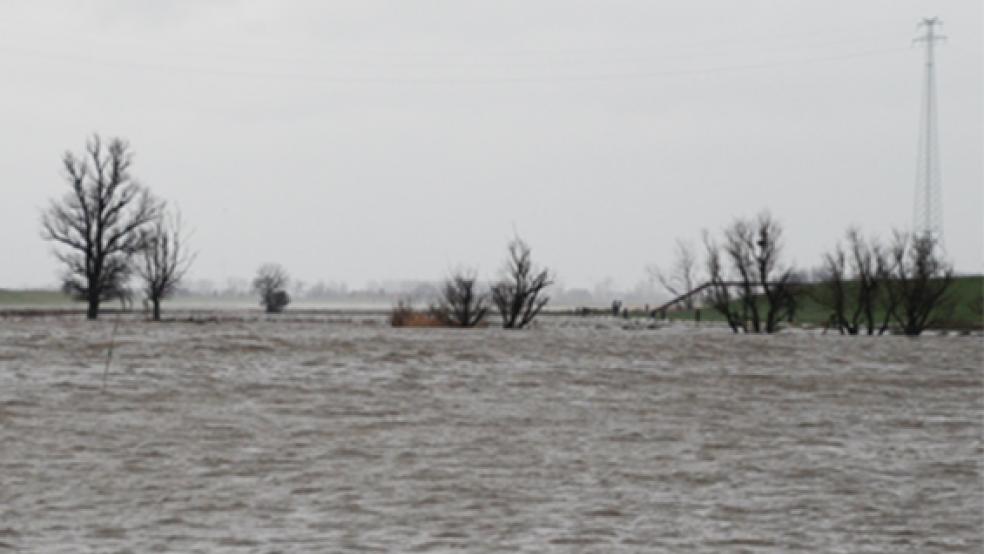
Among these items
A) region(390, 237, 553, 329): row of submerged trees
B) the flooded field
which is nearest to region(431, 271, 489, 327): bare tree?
region(390, 237, 553, 329): row of submerged trees

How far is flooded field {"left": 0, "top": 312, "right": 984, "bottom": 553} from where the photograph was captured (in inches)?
368

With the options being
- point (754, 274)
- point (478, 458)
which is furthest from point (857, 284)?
point (478, 458)

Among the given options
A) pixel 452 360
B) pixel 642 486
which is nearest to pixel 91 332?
pixel 452 360

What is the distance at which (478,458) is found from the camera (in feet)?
43.2

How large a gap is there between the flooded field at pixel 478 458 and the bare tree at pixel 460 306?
100ft

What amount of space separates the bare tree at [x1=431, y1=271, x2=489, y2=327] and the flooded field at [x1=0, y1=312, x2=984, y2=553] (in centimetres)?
3059

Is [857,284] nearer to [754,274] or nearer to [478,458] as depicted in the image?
[754,274]

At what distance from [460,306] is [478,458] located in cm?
4596

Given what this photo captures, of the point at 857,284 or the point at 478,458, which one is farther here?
the point at 857,284

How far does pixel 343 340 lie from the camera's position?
3653 centimetres

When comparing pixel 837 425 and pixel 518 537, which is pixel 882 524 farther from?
pixel 837 425

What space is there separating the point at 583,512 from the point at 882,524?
6.94 ft

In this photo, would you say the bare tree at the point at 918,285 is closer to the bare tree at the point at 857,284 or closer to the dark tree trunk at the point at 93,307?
the bare tree at the point at 857,284

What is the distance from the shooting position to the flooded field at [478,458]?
9344mm
